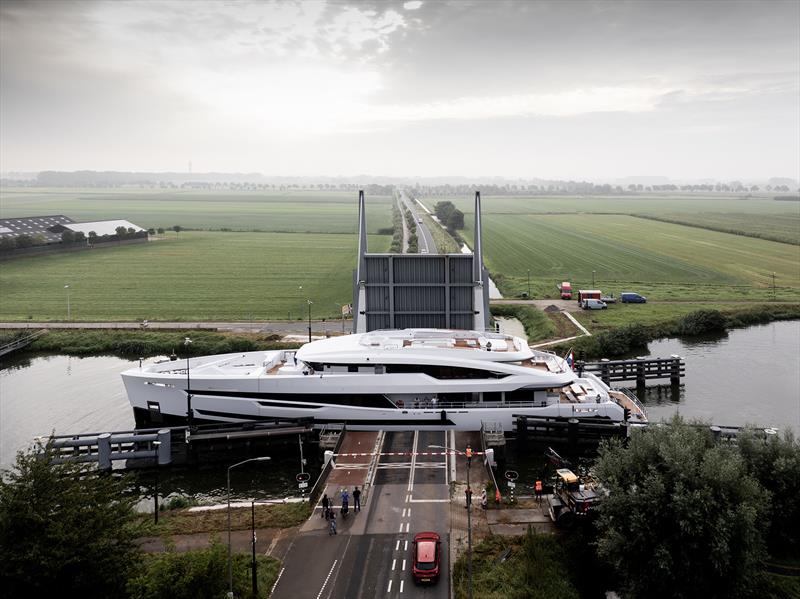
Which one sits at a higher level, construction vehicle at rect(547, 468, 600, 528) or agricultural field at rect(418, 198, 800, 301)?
agricultural field at rect(418, 198, 800, 301)

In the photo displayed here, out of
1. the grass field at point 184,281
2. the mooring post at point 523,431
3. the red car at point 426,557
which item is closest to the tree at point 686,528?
the red car at point 426,557

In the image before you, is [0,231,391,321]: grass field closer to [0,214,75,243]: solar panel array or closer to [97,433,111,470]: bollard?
[0,214,75,243]: solar panel array

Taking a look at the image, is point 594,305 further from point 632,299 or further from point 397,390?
point 397,390

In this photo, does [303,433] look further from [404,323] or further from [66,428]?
[66,428]

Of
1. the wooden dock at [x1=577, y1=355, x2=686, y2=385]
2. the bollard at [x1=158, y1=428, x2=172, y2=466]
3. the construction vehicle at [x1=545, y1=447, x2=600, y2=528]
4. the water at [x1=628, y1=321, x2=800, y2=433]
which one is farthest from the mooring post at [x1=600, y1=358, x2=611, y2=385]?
the bollard at [x1=158, y1=428, x2=172, y2=466]

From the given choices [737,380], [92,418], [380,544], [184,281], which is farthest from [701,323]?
[184,281]
